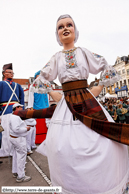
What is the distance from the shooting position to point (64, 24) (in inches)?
73.6

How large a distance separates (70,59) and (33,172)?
2.48 metres

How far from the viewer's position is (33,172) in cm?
295

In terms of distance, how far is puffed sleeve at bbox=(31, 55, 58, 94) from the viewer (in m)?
1.79

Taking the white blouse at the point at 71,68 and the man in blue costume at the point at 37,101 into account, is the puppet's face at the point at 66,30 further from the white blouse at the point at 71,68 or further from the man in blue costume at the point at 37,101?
the man in blue costume at the point at 37,101

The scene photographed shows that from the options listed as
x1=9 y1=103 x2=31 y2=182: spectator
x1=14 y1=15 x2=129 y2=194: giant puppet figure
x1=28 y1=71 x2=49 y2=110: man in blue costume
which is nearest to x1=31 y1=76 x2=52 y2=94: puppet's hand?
x1=14 y1=15 x2=129 y2=194: giant puppet figure

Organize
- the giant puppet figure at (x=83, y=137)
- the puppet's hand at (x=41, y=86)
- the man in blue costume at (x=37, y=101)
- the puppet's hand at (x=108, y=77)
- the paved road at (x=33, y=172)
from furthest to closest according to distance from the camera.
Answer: the man in blue costume at (x=37, y=101) < the paved road at (x=33, y=172) < the puppet's hand at (x=41, y=86) < the puppet's hand at (x=108, y=77) < the giant puppet figure at (x=83, y=137)

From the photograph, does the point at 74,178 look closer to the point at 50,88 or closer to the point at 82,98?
the point at 82,98

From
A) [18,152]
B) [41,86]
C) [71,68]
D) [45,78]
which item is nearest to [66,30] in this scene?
[71,68]

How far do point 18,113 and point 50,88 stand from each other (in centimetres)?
60

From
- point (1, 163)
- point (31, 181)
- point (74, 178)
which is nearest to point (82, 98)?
point (74, 178)

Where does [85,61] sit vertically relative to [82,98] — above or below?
above

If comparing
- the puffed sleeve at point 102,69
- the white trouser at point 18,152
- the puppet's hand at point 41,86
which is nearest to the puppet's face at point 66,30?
the puffed sleeve at point 102,69

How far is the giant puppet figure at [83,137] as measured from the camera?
1.31 meters

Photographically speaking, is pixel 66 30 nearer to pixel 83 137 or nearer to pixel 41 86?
pixel 41 86
